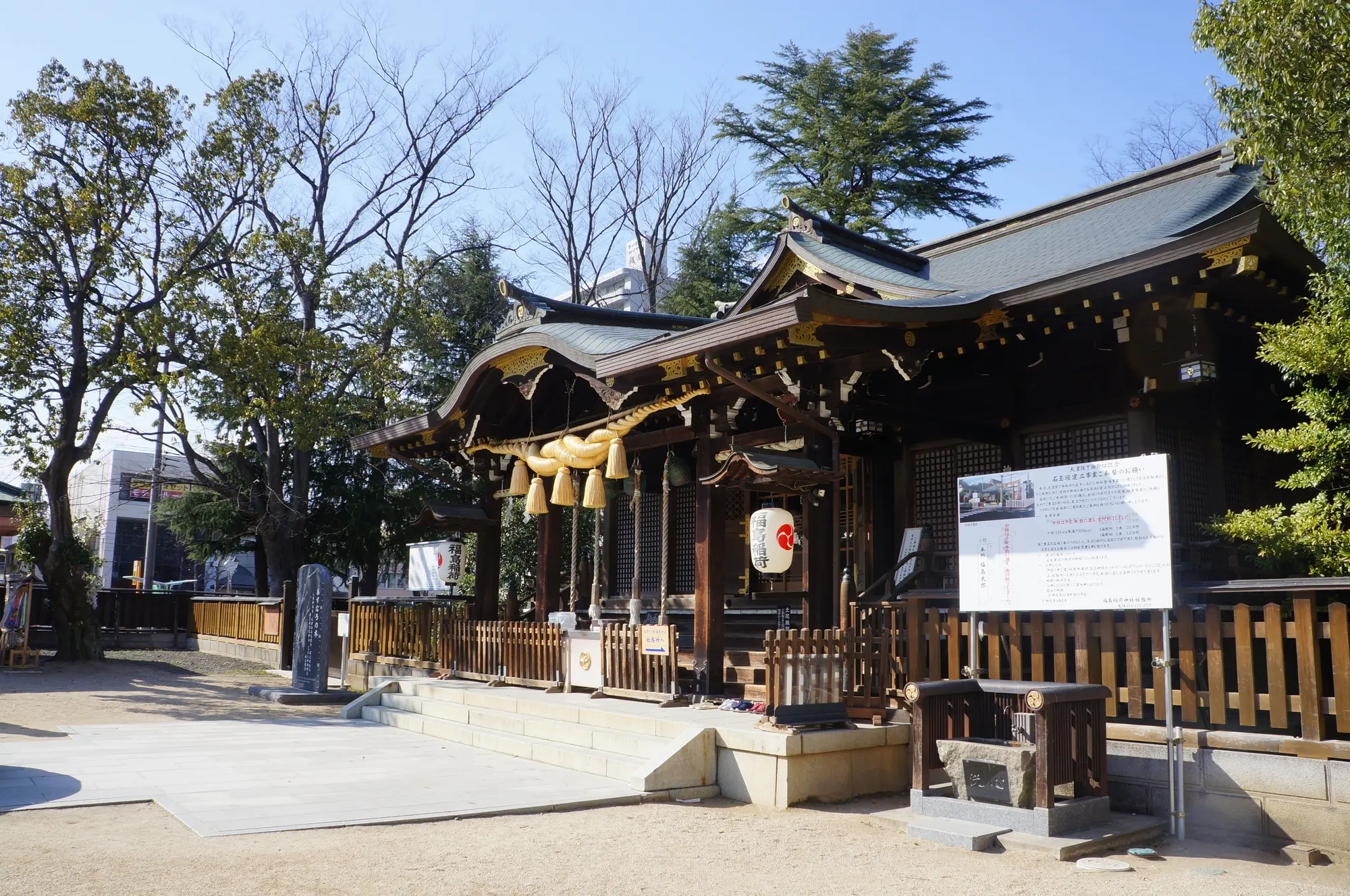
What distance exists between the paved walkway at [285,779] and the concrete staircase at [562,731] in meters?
0.16

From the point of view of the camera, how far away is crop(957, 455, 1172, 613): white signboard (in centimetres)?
646

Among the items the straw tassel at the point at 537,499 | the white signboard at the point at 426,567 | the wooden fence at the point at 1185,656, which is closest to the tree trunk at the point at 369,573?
the white signboard at the point at 426,567

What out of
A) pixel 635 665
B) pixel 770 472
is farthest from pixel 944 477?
pixel 635 665

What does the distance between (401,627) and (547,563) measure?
3.64 metres

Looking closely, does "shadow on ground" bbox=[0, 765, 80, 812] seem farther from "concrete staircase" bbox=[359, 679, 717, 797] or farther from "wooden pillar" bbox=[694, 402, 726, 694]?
"wooden pillar" bbox=[694, 402, 726, 694]

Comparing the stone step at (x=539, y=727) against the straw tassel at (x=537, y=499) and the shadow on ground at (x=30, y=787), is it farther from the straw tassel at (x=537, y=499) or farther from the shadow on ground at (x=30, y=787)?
the shadow on ground at (x=30, y=787)

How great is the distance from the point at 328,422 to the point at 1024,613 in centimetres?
1572

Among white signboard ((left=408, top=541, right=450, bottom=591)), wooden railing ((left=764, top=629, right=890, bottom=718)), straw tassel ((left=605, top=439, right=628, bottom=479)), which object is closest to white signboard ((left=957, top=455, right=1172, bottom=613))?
wooden railing ((left=764, top=629, right=890, bottom=718))

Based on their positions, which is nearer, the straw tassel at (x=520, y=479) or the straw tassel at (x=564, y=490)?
the straw tassel at (x=564, y=490)

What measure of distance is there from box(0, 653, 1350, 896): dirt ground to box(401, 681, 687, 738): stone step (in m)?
1.36

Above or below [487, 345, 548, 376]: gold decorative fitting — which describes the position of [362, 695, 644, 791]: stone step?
below

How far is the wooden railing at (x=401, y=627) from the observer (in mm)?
14242

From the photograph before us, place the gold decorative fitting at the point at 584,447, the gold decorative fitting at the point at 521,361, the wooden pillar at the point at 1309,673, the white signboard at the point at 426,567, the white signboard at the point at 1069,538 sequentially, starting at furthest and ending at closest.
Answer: the white signboard at the point at 426,567
the gold decorative fitting at the point at 521,361
the gold decorative fitting at the point at 584,447
the white signboard at the point at 1069,538
the wooden pillar at the point at 1309,673

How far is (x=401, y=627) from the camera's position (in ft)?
49.2
